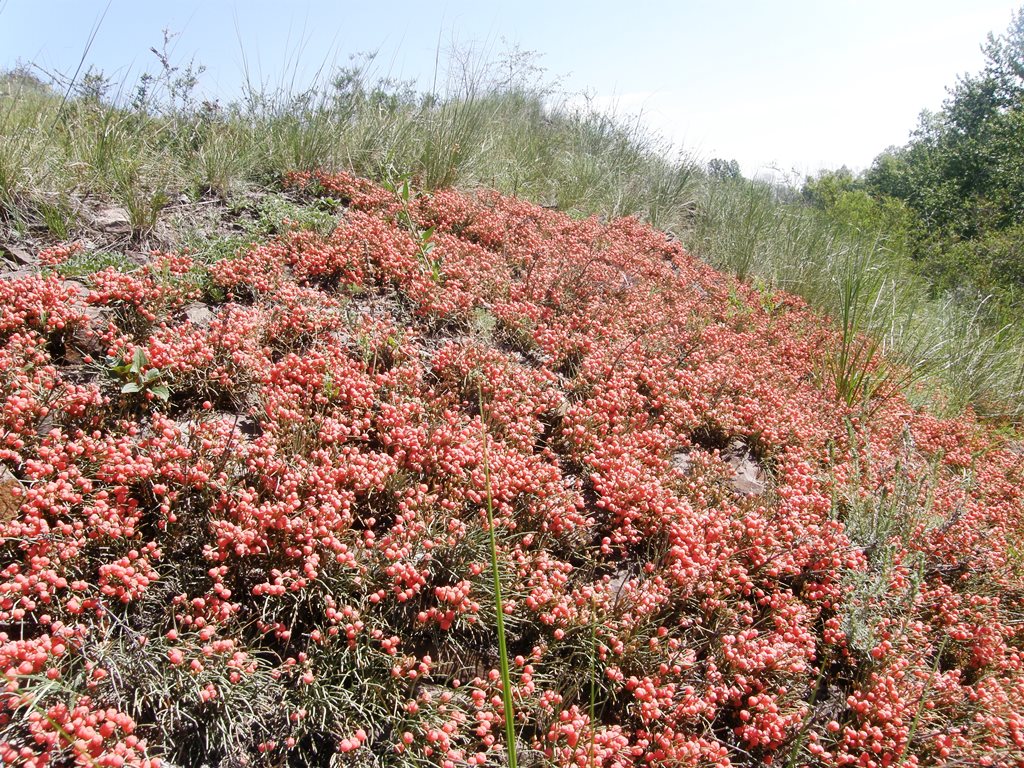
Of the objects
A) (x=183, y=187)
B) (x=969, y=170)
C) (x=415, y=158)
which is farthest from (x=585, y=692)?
(x=969, y=170)

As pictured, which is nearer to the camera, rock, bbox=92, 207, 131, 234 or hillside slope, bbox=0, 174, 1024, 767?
hillside slope, bbox=0, 174, 1024, 767

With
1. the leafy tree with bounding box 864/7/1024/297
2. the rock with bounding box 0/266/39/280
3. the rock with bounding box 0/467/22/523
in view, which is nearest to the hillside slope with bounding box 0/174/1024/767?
the rock with bounding box 0/467/22/523

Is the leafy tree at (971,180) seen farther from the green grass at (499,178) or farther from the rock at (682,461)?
the rock at (682,461)

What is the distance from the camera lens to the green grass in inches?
176

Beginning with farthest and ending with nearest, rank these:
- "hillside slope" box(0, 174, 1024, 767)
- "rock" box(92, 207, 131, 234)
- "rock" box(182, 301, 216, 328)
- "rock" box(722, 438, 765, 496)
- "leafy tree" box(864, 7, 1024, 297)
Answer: "leafy tree" box(864, 7, 1024, 297) < "rock" box(92, 207, 131, 234) < "rock" box(722, 438, 765, 496) < "rock" box(182, 301, 216, 328) < "hillside slope" box(0, 174, 1024, 767)

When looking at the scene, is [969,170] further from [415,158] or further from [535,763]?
[535,763]

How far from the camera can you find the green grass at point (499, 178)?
14.7 ft

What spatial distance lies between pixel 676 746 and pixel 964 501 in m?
2.94

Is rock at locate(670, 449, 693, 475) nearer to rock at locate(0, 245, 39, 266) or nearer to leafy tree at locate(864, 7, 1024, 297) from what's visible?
rock at locate(0, 245, 39, 266)

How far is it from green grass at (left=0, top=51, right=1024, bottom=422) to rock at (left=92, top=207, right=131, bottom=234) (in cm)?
8

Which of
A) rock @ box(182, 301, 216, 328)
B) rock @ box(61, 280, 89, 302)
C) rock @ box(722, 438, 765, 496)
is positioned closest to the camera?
rock @ box(61, 280, 89, 302)

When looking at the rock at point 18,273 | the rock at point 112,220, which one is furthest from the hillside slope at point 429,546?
the rock at point 112,220

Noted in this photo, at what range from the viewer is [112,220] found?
13.8ft

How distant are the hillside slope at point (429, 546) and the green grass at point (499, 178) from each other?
3.33 feet
